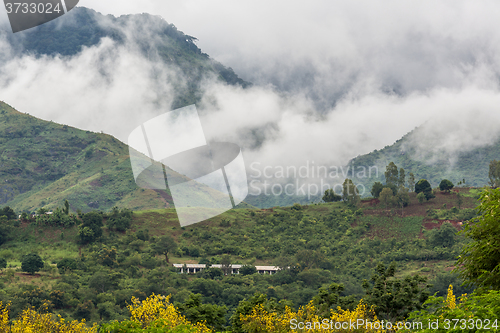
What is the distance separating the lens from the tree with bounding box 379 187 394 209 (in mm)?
64250

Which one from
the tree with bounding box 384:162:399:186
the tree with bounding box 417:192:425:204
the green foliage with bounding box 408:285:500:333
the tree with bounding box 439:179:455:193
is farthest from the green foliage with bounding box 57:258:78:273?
the tree with bounding box 439:179:455:193

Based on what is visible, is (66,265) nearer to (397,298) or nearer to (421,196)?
(397,298)

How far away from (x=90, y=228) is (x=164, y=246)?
9.67m

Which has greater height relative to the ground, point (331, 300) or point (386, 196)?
point (386, 196)

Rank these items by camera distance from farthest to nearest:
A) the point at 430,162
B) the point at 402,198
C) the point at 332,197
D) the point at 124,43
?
the point at 124,43, the point at 430,162, the point at 332,197, the point at 402,198

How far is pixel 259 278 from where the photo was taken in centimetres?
5019

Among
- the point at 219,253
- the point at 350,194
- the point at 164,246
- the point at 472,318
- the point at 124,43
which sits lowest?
the point at 219,253

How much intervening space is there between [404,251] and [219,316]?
129ft

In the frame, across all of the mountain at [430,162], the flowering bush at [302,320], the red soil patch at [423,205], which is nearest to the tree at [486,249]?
the flowering bush at [302,320]

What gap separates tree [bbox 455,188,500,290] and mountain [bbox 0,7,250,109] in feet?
545

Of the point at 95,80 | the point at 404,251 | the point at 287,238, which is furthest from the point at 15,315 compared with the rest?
the point at 95,80

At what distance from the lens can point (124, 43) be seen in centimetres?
19175

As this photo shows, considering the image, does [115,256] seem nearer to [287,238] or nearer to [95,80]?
[287,238]

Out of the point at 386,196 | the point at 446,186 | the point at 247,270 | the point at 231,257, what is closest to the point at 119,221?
the point at 231,257
